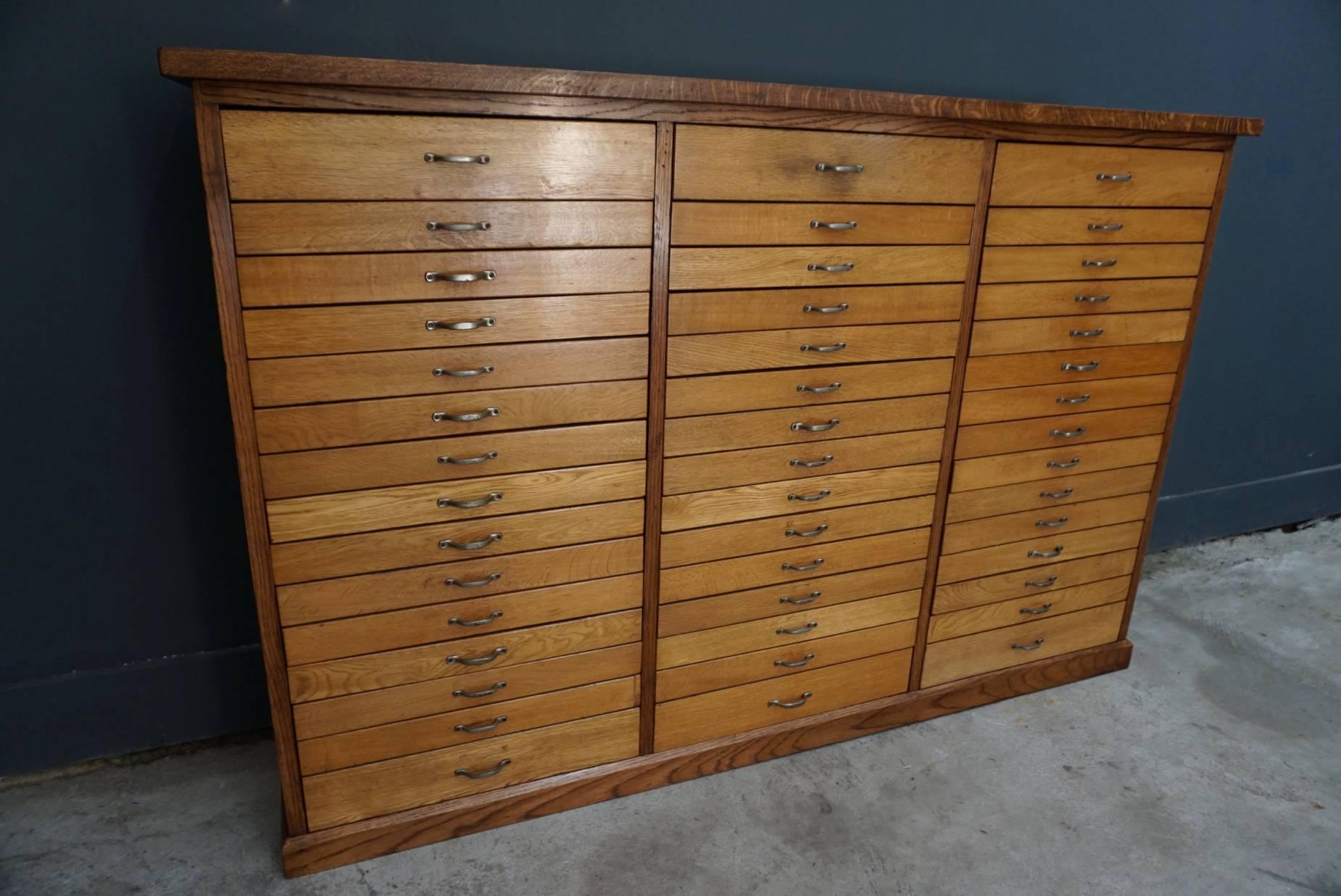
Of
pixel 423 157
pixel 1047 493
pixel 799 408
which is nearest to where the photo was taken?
pixel 423 157

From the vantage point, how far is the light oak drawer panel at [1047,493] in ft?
7.13

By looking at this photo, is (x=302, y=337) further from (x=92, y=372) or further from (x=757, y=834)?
(x=757, y=834)

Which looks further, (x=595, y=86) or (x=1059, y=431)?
(x=1059, y=431)

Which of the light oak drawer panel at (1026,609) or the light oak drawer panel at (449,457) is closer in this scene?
the light oak drawer panel at (449,457)

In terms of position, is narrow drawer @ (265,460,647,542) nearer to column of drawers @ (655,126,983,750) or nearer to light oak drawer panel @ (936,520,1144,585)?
column of drawers @ (655,126,983,750)

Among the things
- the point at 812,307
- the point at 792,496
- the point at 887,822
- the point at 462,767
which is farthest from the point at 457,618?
the point at 887,822

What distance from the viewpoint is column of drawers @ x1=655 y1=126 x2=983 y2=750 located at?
1715 mm

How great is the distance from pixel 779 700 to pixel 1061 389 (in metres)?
1.11

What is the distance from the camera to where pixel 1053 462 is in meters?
2.24

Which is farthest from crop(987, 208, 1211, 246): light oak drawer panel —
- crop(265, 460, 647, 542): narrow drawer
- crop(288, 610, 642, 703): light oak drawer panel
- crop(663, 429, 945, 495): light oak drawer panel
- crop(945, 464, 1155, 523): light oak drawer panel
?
crop(288, 610, 642, 703): light oak drawer panel

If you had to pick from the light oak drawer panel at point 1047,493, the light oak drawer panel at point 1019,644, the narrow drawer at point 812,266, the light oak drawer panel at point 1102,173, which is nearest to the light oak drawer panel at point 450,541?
the narrow drawer at point 812,266

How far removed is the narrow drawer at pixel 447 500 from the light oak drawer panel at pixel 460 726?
456mm

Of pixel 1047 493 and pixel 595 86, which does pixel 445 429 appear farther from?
pixel 1047 493

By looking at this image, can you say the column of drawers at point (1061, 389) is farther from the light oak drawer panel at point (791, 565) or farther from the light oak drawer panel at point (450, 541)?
the light oak drawer panel at point (450, 541)
